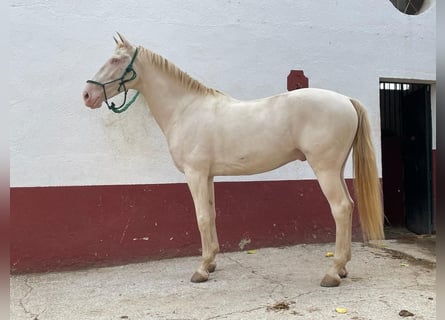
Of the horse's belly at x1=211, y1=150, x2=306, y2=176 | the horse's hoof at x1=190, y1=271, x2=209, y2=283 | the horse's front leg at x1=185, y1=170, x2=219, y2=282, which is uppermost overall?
the horse's belly at x1=211, y1=150, x2=306, y2=176

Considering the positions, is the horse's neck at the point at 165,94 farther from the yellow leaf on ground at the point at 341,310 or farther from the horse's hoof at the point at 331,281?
the yellow leaf on ground at the point at 341,310

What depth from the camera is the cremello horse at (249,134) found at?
312 centimetres

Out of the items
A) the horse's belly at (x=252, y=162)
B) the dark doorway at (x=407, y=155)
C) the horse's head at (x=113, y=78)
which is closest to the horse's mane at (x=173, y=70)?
the horse's head at (x=113, y=78)

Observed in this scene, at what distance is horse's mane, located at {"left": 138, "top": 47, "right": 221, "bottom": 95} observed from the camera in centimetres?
357

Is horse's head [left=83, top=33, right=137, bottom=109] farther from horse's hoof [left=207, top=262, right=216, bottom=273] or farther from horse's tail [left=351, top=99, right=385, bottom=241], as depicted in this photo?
horse's tail [left=351, top=99, right=385, bottom=241]

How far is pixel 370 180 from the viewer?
128 inches

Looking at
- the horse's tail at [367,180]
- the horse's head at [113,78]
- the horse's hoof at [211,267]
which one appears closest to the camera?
the horse's tail at [367,180]

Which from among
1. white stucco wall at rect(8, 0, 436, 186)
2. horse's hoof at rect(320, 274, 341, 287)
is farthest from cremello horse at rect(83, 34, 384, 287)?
white stucco wall at rect(8, 0, 436, 186)

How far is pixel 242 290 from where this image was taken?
10.4 feet

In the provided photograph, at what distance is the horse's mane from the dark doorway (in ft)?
11.7

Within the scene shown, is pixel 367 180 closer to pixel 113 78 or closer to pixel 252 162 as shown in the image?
pixel 252 162

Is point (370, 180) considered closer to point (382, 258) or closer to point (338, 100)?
point (338, 100)

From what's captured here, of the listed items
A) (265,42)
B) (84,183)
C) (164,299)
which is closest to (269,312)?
(164,299)

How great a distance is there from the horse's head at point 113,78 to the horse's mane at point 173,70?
0.13 m
